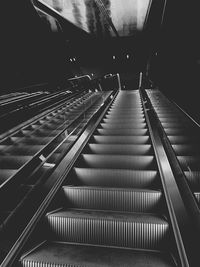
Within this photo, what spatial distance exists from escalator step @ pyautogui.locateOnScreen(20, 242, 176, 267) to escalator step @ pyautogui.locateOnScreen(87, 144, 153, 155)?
6.80 ft

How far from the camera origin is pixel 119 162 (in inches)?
141

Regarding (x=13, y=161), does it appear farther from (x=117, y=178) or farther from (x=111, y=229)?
(x=111, y=229)

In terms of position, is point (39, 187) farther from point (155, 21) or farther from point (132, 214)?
point (155, 21)

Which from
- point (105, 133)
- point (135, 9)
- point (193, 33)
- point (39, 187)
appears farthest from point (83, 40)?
point (39, 187)

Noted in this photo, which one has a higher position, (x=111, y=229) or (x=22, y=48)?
(x=22, y=48)

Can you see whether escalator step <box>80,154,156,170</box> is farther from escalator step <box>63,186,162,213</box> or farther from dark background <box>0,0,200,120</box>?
dark background <box>0,0,200,120</box>

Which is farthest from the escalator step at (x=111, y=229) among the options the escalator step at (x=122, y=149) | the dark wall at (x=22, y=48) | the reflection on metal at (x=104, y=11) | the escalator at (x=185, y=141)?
the reflection on metal at (x=104, y=11)

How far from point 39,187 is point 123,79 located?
73.1 ft

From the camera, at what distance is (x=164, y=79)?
13562mm

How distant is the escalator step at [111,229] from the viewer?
2195 millimetres

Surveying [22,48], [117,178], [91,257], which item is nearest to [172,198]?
[91,257]

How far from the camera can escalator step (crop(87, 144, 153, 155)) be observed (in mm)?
4047

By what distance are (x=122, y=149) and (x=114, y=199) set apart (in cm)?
152

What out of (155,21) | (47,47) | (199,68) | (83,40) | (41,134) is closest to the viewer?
Answer: (41,134)
